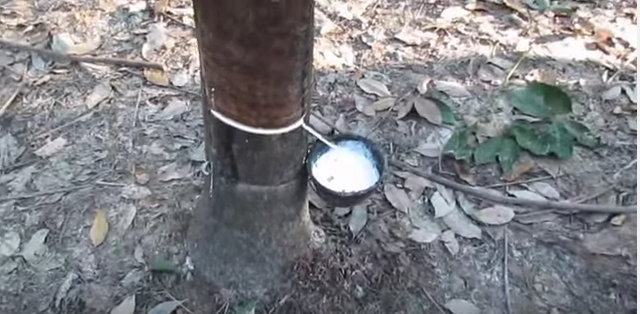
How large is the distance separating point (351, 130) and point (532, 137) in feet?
1.31

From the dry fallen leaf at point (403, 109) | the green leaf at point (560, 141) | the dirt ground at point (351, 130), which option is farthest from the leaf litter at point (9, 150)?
the green leaf at point (560, 141)

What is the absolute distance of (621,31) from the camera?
217 cm

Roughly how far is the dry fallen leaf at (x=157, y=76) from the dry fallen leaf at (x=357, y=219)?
2.01 feet

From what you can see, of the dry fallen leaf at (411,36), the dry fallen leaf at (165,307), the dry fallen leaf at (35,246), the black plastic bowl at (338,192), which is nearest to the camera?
the black plastic bowl at (338,192)

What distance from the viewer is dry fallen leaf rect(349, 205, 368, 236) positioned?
1669 millimetres

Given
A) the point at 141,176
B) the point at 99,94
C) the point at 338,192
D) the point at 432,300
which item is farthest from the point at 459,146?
the point at 99,94

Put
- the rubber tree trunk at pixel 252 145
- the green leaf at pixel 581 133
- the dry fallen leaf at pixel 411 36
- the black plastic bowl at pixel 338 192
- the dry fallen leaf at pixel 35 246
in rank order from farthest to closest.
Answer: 1. the dry fallen leaf at pixel 411 36
2. the green leaf at pixel 581 133
3. the dry fallen leaf at pixel 35 246
4. the black plastic bowl at pixel 338 192
5. the rubber tree trunk at pixel 252 145

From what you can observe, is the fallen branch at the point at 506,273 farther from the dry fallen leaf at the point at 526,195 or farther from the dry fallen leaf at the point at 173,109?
the dry fallen leaf at the point at 173,109

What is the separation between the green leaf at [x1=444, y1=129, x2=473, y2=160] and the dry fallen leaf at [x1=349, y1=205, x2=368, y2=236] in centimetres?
26

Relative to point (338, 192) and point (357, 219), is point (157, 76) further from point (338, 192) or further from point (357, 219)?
point (338, 192)

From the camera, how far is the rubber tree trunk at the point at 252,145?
115 centimetres

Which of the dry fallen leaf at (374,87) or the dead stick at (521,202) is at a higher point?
the dry fallen leaf at (374,87)

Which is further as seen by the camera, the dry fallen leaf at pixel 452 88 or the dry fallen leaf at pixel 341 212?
the dry fallen leaf at pixel 452 88

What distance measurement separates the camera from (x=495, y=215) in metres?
1.72
